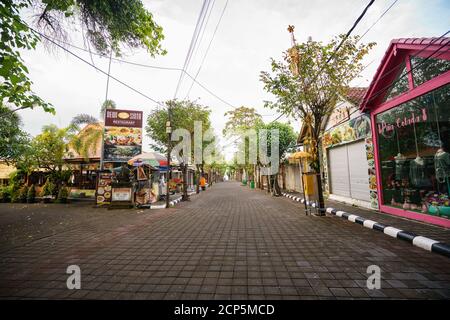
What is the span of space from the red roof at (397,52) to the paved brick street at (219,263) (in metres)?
5.28

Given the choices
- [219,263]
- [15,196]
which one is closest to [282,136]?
[219,263]

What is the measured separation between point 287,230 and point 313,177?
10.0 ft

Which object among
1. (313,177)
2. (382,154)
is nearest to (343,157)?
(382,154)

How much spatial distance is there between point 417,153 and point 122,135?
15.7 m

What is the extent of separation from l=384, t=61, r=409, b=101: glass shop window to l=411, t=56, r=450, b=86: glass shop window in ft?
1.19

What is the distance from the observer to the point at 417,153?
255 inches

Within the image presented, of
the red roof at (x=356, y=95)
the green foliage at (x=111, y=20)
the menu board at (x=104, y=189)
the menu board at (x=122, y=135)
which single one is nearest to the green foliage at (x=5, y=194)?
the menu board at (x=122, y=135)

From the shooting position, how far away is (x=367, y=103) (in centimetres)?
812

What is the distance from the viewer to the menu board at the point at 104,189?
11.5 m

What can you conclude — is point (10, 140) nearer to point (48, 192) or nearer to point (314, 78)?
point (48, 192)

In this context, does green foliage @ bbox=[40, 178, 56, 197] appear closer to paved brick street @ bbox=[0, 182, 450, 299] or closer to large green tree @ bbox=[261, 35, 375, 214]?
paved brick street @ bbox=[0, 182, 450, 299]

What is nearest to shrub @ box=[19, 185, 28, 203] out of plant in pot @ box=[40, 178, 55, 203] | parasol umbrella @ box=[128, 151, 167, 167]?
plant in pot @ box=[40, 178, 55, 203]

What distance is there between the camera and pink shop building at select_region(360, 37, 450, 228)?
5.49 meters

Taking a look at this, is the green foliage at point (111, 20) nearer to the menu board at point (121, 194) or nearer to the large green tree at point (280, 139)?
the menu board at point (121, 194)
